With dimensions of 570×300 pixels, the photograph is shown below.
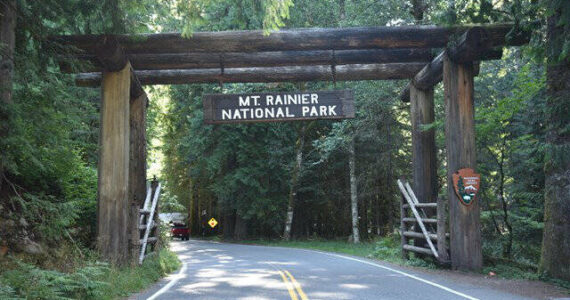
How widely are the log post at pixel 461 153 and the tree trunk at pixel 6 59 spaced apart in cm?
837

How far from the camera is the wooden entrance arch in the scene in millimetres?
10344

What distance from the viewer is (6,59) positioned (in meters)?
7.08

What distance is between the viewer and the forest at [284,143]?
25.6ft

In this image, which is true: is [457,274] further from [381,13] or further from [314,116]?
[381,13]

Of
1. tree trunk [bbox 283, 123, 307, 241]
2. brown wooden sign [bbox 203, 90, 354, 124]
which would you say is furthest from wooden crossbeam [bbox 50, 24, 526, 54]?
tree trunk [bbox 283, 123, 307, 241]

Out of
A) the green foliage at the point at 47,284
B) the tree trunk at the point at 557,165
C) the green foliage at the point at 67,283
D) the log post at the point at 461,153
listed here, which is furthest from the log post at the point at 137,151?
the tree trunk at the point at 557,165

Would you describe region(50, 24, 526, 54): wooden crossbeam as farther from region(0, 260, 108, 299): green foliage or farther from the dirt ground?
region(0, 260, 108, 299): green foliage

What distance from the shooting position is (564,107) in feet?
29.8

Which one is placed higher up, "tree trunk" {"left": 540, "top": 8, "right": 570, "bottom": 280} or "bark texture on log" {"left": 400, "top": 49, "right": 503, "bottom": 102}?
"bark texture on log" {"left": 400, "top": 49, "right": 503, "bottom": 102}

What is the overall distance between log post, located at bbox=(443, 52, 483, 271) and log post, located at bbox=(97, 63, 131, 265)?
6874 millimetres

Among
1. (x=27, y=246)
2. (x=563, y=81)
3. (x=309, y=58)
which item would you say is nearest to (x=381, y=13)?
(x=309, y=58)

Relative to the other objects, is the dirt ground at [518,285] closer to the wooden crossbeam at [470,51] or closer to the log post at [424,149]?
the log post at [424,149]

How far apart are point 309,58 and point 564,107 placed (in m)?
5.14

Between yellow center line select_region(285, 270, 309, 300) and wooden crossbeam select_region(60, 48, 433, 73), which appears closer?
yellow center line select_region(285, 270, 309, 300)
